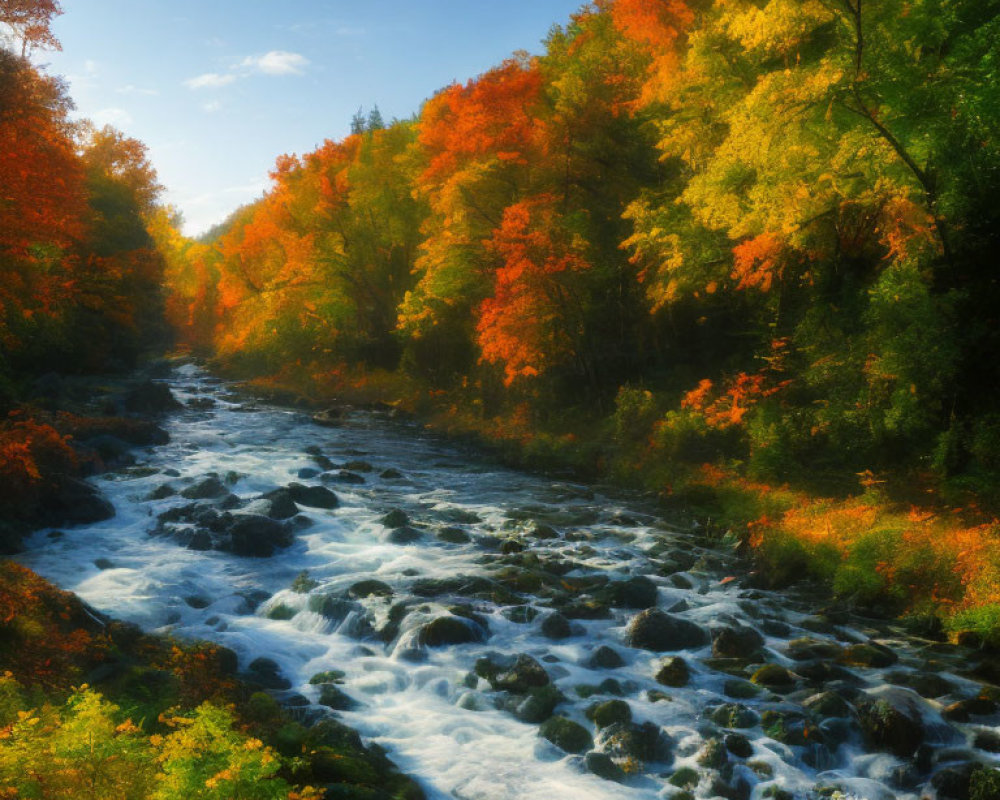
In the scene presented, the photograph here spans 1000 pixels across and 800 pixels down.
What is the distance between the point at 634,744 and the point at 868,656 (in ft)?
13.9

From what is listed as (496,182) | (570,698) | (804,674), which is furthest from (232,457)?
(804,674)

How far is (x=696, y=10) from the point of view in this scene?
23453mm

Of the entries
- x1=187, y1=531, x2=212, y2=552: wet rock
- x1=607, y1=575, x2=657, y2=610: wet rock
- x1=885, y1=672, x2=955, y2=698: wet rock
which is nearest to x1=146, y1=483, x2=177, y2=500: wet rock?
x1=187, y1=531, x2=212, y2=552: wet rock

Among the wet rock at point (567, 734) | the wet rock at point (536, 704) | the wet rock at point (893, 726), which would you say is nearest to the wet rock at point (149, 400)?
the wet rock at point (536, 704)

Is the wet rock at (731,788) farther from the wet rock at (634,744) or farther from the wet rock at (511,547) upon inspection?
the wet rock at (511,547)

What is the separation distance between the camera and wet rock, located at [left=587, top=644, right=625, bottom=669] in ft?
34.2

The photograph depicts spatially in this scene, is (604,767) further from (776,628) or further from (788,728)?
(776,628)

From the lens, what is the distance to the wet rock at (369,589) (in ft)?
42.2

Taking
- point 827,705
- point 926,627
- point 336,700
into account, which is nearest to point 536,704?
point 336,700

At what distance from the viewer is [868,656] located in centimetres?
1024

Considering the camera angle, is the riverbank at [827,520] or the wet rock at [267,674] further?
the riverbank at [827,520]

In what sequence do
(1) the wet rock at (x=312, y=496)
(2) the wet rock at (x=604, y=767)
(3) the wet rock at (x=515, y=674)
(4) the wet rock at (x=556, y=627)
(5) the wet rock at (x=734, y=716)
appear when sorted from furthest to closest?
(1) the wet rock at (x=312, y=496) < (4) the wet rock at (x=556, y=627) < (3) the wet rock at (x=515, y=674) < (5) the wet rock at (x=734, y=716) < (2) the wet rock at (x=604, y=767)

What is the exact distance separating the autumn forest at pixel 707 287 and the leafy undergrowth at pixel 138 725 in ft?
0.30

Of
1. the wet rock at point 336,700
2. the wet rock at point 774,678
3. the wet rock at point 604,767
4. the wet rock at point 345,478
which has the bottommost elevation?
the wet rock at point 336,700
